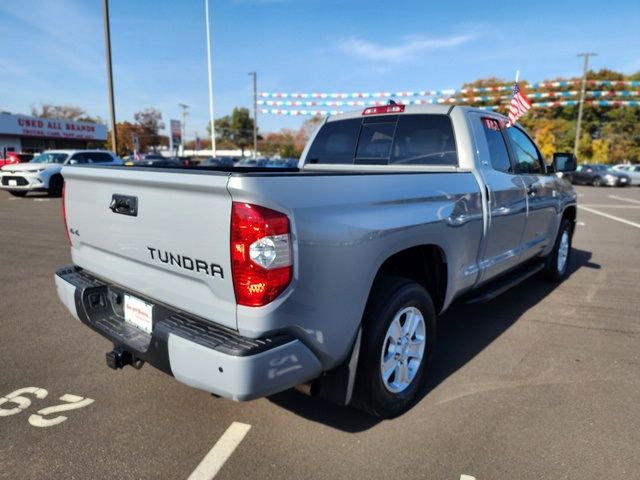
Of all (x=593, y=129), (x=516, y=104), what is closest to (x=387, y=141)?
(x=516, y=104)

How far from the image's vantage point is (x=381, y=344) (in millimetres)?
2426

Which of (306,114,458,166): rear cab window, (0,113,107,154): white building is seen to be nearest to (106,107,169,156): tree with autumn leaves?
(0,113,107,154): white building

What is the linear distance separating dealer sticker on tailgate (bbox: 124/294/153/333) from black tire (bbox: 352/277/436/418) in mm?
1130

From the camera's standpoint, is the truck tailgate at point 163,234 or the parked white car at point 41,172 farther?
the parked white car at point 41,172

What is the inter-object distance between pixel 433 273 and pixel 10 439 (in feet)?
8.81

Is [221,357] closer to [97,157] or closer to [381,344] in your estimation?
[381,344]

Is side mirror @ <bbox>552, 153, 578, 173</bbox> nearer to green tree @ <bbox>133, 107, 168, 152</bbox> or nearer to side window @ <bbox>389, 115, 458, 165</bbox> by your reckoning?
side window @ <bbox>389, 115, 458, 165</bbox>

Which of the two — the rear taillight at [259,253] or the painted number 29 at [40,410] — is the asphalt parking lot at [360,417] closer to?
the painted number 29 at [40,410]

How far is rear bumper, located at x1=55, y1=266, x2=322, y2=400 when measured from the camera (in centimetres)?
185

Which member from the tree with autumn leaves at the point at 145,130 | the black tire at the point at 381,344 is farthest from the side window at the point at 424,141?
the tree with autumn leaves at the point at 145,130

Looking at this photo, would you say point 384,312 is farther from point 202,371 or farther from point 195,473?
point 195,473

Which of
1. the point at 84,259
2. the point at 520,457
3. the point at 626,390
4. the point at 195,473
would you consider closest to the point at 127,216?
the point at 84,259

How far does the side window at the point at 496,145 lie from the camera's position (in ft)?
12.5

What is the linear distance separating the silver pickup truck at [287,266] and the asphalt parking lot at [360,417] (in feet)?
1.04
